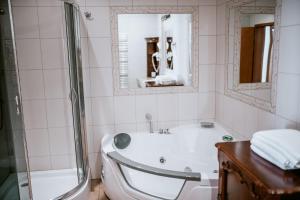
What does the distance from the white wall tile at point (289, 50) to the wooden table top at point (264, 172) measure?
2.15ft

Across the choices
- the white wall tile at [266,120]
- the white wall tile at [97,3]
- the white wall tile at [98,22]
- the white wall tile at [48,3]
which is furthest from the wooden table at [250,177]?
the white wall tile at [48,3]

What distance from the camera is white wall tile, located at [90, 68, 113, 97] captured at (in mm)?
2895

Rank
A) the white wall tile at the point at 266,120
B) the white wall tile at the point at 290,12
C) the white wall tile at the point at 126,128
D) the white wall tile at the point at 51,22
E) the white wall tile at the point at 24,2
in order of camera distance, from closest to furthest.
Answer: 1. the white wall tile at the point at 290,12
2. the white wall tile at the point at 266,120
3. the white wall tile at the point at 24,2
4. the white wall tile at the point at 51,22
5. the white wall tile at the point at 126,128

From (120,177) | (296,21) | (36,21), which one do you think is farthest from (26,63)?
(296,21)

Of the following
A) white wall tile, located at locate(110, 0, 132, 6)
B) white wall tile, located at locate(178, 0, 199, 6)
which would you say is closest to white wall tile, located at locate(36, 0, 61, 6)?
white wall tile, located at locate(110, 0, 132, 6)

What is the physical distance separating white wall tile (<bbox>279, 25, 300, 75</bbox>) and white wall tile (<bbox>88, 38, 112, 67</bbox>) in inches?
67.8

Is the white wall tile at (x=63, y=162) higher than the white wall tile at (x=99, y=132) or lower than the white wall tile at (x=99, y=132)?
lower

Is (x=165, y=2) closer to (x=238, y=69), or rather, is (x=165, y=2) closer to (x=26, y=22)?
(x=238, y=69)

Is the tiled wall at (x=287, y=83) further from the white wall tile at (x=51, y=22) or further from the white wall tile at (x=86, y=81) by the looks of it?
the white wall tile at (x=51, y=22)

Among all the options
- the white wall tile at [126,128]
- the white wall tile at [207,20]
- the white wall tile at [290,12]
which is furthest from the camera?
the white wall tile at [126,128]

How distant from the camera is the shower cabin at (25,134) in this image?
245cm

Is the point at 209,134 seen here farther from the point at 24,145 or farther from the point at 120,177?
the point at 24,145

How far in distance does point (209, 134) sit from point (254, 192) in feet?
5.86

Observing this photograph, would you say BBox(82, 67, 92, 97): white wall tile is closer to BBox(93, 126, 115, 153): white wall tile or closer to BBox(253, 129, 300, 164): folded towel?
BBox(93, 126, 115, 153): white wall tile
